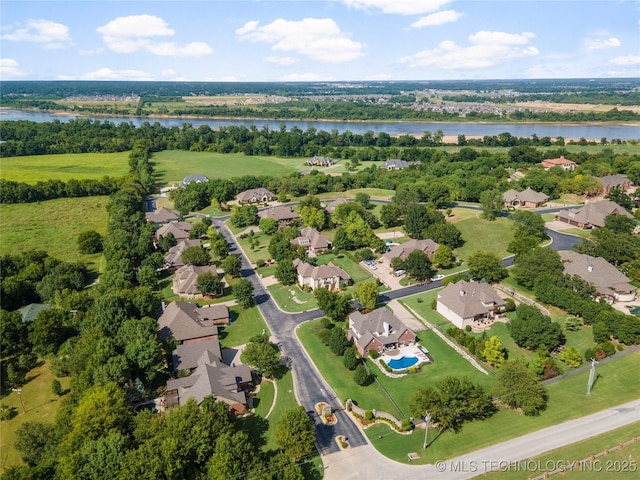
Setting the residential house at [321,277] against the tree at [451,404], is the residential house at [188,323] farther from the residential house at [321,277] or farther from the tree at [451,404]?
the tree at [451,404]

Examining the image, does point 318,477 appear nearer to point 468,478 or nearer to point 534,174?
point 468,478

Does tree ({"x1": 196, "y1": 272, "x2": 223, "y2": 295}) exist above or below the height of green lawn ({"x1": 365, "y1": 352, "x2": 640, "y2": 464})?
above

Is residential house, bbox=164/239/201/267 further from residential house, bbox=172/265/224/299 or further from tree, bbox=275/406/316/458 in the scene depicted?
tree, bbox=275/406/316/458

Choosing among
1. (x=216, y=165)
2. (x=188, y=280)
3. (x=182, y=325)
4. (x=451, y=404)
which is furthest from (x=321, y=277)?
(x=216, y=165)

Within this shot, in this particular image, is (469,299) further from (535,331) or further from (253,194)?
(253,194)

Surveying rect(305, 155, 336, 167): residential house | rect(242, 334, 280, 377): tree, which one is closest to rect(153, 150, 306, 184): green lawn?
rect(305, 155, 336, 167): residential house

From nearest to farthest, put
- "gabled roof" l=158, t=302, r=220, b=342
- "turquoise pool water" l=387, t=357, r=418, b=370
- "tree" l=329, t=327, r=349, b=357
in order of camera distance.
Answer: "turquoise pool water" l=387, t=357, r=418, b=370, "tree" l=329, t=327, r=349, b=357, "gabled roof" l=158, t=302, r=220, b=342
